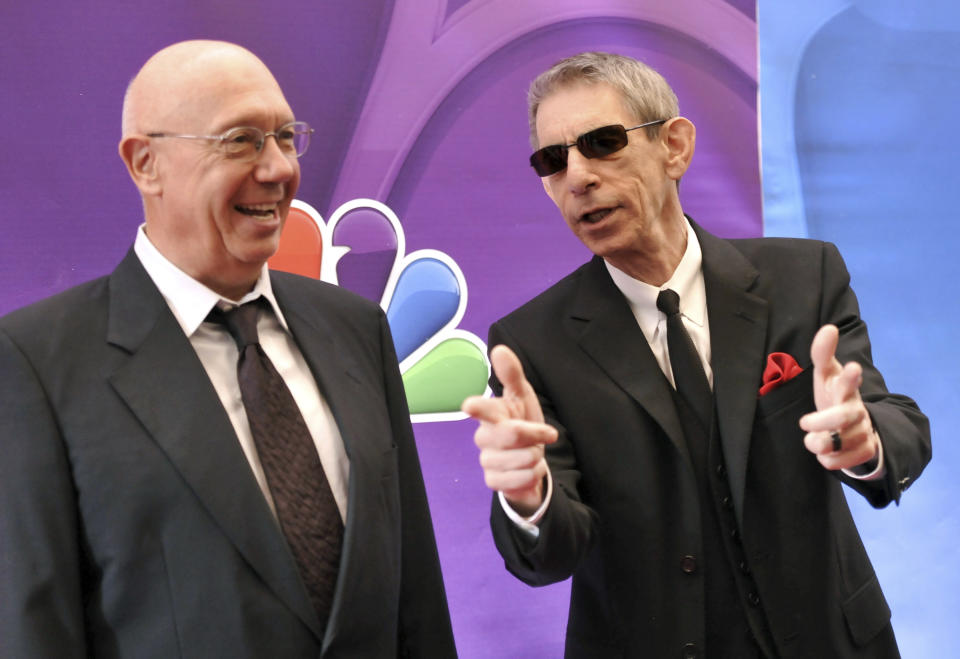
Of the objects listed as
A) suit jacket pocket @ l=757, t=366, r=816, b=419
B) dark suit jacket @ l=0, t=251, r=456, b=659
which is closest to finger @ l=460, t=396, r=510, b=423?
dark suit jacket @ l=0, t=251, r=456, b=659

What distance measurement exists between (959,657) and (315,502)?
8.70ft

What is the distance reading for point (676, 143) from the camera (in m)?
2.30

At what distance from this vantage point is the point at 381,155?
279cm

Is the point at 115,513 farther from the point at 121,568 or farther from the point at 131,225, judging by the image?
the point at 131,225

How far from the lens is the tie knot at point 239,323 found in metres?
1.79

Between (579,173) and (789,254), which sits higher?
(579,173)

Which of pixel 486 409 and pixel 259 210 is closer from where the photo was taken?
pixel 486 409

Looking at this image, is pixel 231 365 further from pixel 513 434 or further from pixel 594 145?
pixel 594 145

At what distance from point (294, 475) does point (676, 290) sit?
943mm

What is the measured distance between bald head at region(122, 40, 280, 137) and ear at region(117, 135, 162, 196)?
0.08 feet

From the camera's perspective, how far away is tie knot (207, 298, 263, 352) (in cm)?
179

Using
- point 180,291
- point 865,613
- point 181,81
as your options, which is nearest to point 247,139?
point 181,81

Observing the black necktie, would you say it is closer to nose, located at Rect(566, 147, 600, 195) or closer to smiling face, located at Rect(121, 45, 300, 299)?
nose, located at Rect(566, 147, 600, 195)

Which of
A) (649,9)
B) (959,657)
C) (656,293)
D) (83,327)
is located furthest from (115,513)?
(959,657)
